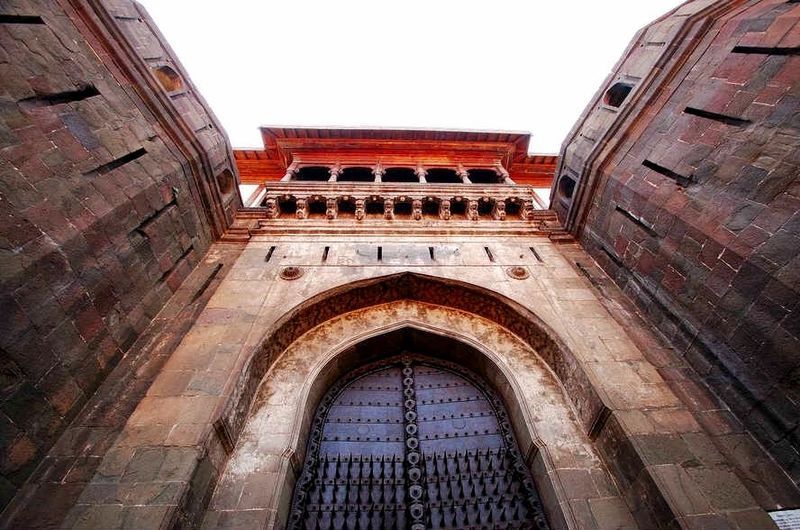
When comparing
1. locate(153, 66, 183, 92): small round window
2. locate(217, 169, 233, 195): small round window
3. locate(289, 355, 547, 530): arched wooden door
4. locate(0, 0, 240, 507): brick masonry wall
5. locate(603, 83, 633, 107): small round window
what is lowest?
locate(289, 355, 547, 530): arched wooden door

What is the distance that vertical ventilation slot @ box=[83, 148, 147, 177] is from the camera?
4.65 m

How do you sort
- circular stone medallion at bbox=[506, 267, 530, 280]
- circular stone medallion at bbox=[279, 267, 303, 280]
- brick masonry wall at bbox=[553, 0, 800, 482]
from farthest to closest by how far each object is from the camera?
circular stone medallion at bbox=[506, 267, 530, 280]
circular stone medallion at bbox=[279, 267, 303, 280]
brick masonry wall at bbox=[553, 0, 800, 482]

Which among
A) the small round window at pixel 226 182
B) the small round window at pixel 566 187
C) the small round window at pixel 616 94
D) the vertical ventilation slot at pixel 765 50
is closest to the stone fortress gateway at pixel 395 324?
the vertical ventilation slot at pixel 765 50

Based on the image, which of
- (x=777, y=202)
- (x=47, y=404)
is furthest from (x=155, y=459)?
(x=777, y=202)

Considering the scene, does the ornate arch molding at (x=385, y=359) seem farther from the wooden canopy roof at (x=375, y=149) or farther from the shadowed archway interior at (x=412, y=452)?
the wooden canopy roof at (x=375, y=149)

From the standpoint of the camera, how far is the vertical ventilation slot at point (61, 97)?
13.4 ft

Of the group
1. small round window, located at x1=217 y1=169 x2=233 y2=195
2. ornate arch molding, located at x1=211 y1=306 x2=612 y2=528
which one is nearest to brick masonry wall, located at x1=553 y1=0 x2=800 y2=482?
ornate arch molding, located at x1=211 y1=306 x2=612 y2=528

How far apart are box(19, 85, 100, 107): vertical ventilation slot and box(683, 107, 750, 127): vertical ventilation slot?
868 cm

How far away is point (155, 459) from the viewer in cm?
367

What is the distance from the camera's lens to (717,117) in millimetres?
5070

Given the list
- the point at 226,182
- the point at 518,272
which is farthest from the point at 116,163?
the point at 518,272

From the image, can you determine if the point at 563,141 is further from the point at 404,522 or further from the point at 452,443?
the point at 404,522

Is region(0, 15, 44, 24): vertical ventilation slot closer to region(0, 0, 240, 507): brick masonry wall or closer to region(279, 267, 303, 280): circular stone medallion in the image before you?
region(0, 0, 240, 507): brick masonry wall

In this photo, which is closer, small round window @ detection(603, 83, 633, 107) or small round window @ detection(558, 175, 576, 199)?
small round window @ detection(603, 83, 633, 107)
